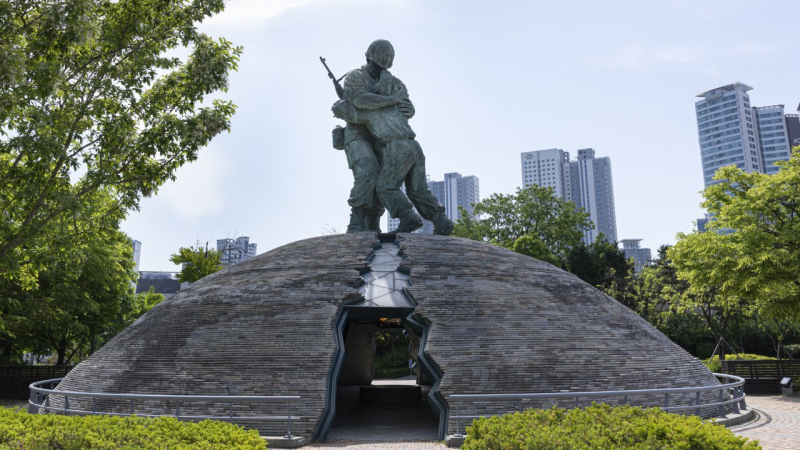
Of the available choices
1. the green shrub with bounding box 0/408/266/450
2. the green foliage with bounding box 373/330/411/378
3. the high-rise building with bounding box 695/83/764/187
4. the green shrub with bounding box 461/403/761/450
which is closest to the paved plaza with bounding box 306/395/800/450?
the green shrub with bounding box 461/403/761/450

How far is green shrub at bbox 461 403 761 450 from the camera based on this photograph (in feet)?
24.3

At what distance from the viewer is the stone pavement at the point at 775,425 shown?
11.5m

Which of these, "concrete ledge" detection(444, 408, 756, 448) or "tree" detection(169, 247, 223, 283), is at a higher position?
"tree" detection(169, 247, 223, 283)

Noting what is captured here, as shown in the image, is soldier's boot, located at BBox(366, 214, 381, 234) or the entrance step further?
soldier's boot, located at BBox(366, 214, 381, 234)

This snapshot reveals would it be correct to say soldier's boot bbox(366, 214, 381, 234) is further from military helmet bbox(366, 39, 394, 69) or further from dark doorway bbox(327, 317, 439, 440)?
military helmet bbox(366, 39, 394, 69)

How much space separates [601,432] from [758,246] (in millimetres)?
16324

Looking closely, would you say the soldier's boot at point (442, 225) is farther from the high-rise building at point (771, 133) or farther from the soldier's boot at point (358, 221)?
the high-rise building at point (771, 133)

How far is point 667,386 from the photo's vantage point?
13641 millimetres

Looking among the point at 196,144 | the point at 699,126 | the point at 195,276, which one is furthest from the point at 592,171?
the point at 196,144

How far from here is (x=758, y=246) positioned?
20453mm

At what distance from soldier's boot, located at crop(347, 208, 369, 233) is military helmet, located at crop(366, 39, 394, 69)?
590 cm

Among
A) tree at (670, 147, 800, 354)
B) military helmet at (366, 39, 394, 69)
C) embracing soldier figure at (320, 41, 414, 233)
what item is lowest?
tree at (670, 147, 800, 354)

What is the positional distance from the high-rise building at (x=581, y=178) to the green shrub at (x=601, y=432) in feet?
328

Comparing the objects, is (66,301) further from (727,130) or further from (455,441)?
(727,130)
